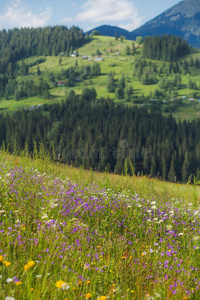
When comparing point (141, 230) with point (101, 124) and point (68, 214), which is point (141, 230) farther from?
point (101, 124)

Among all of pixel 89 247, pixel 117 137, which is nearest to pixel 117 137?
pixel 117 137

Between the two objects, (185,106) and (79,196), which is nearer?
(79,196)

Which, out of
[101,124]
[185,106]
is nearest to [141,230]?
[101,124]

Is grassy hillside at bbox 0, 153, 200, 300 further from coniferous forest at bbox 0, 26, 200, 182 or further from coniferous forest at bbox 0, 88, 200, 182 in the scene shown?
coniferous forest at bbox 0, 88, 200, 182

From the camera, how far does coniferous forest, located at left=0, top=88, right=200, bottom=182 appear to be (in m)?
109

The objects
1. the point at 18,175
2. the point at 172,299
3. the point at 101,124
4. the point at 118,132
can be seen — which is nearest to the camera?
the point at 172,299

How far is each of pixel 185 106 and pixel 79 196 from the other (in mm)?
198797

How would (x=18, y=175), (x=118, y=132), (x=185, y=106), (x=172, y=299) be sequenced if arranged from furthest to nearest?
1. (x=185, y=106)
2. (x=118, y=132)
3. (x=18, y=175)
4. (x=172, y=299)

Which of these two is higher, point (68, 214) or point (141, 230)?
point (68, 214)

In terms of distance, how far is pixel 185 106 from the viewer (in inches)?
7687

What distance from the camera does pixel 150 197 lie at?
909 cm

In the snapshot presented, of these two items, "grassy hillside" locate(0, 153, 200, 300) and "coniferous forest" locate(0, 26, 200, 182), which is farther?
"coniferous forest" locate(0, 26, 200, 182)

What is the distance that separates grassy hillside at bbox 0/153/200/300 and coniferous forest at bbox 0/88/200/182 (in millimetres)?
88755

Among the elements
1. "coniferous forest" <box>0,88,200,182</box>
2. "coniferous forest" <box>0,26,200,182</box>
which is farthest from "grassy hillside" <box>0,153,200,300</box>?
"coniferous forest" <box>0,88,200,182</box>
